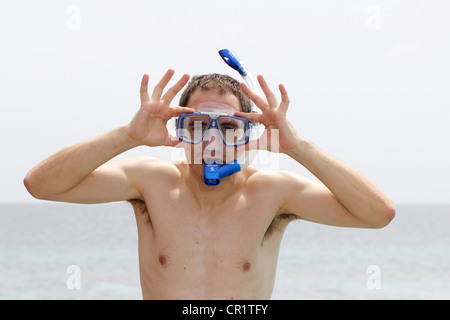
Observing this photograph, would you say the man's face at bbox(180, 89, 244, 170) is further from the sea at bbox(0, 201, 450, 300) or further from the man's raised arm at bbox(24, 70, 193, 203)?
the sea at bbox(0, 201, 450, 300)

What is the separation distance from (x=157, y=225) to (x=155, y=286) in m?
0.33

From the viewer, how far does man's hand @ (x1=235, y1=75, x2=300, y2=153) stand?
256 centimetres

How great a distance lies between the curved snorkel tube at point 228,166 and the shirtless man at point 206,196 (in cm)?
11

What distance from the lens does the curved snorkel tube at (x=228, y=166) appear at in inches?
105

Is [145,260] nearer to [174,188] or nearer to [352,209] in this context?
[174,188]

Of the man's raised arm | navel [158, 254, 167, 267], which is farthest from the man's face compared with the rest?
navel [158, 254, 167, 267]

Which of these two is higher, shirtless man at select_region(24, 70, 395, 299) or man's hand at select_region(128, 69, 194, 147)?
man's hand at select_region(128, 69, 194, 147)

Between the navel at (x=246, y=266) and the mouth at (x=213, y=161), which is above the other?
the mouth at (x=213, y=161)

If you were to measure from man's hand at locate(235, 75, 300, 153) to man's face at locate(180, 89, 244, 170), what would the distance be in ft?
0.74

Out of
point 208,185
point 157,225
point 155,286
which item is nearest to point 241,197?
point 208,185

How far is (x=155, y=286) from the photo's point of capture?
291 centimetres

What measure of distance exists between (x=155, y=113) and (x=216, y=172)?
1.36ft

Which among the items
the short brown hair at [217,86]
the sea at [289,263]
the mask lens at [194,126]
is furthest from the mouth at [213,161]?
the sea at [289,263]

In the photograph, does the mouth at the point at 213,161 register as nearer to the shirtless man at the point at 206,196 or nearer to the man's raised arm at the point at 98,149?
the shirtless man at the point at 206,196
